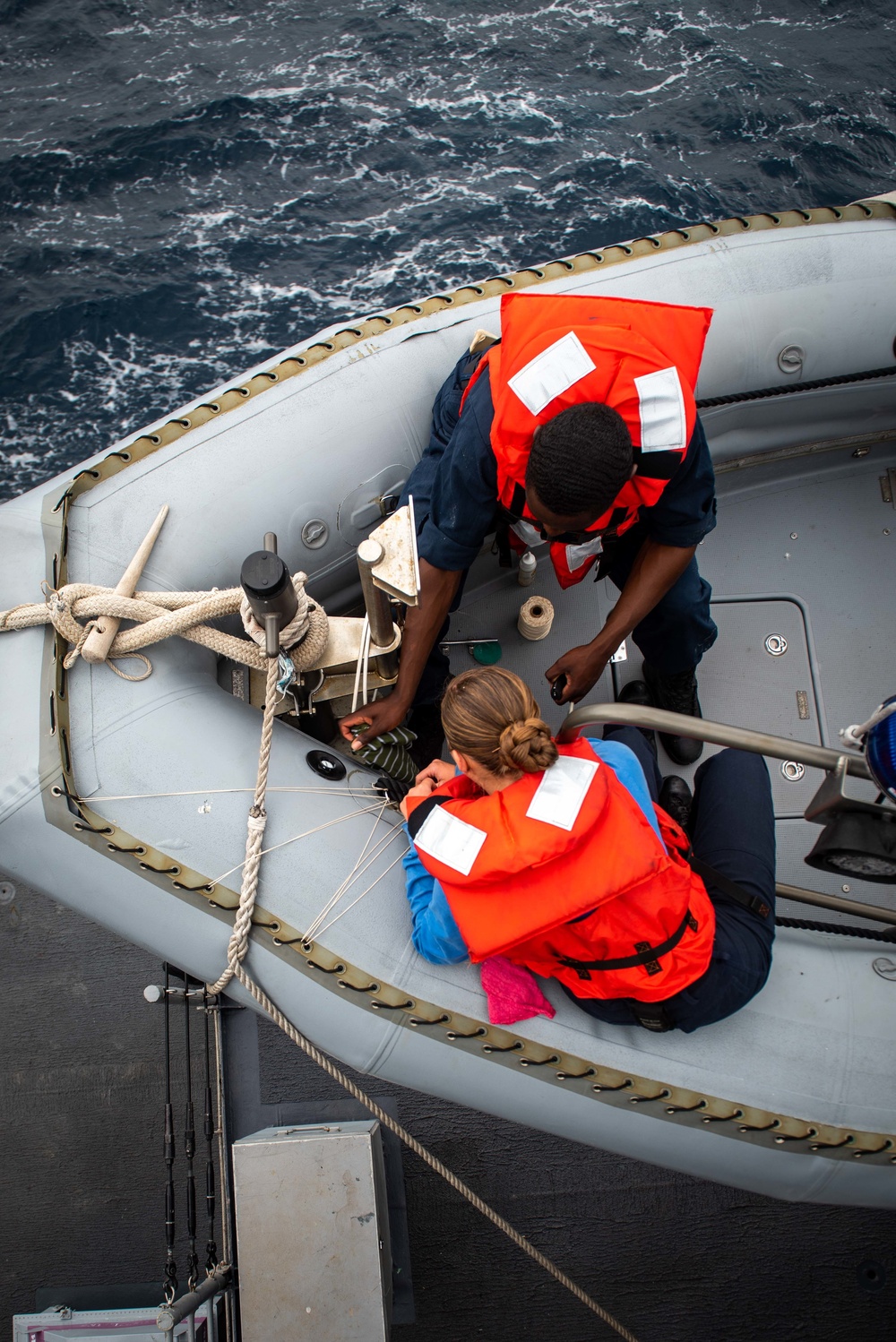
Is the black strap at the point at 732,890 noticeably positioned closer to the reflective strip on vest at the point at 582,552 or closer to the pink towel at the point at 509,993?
the pink towel at the point at 509,993

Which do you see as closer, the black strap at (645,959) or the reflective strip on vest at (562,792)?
the reflective strip on vest at (562,792)

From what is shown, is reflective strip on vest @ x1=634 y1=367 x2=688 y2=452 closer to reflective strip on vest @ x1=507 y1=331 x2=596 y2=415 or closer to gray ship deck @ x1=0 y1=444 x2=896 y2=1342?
reflective strip on vest @ x1=507 y1=331 x2=596 y2=415

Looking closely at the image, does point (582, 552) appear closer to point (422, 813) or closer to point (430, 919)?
point (422, 813)

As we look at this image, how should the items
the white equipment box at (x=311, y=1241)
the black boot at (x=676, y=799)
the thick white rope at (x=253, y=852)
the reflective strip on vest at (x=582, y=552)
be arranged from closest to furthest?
the thick white rope at (x=253, y=852), the reflective strip on vest at (x=582, y=552), the white equipment box at (x=311, y=1241), the black boot at (x=676, y=799)

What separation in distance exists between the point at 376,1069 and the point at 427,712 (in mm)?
671

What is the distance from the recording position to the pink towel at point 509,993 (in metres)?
1.31

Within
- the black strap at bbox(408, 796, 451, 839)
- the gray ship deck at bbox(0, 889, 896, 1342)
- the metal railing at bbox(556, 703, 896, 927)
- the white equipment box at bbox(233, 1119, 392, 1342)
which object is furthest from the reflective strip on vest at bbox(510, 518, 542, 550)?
the gray ship deck at bbox(0, 889, 896, 1342)

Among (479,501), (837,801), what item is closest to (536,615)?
(479,501)

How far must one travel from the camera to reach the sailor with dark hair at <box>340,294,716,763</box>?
111cm

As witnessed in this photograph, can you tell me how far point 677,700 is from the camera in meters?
1.76

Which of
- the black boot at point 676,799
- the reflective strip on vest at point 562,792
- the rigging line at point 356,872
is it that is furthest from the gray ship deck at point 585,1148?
the reflective strip on vest at point 562,792

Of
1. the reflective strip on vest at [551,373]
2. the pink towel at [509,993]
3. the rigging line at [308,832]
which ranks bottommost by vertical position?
the pink towel at [509,993]

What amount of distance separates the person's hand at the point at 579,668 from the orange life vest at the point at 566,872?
1.01 feet

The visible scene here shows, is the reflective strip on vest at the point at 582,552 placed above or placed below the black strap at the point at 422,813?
above
